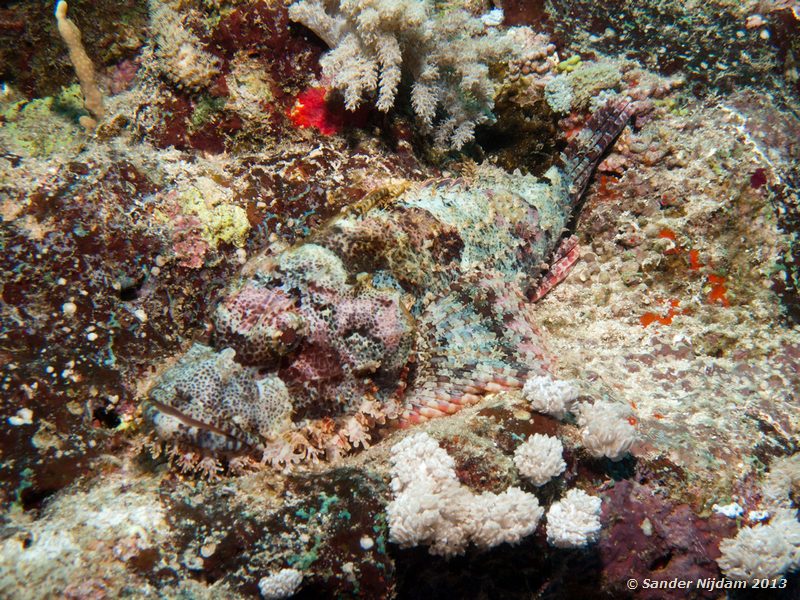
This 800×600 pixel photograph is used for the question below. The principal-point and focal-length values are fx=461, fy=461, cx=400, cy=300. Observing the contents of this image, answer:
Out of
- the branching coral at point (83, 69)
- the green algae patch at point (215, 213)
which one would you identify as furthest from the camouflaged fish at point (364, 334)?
the branching coral at point (83, 69)

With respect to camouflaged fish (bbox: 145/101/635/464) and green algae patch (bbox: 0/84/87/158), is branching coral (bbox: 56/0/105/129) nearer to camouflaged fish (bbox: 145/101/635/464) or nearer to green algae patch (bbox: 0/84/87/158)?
green algae patch (bbox: 0/84/87/158)

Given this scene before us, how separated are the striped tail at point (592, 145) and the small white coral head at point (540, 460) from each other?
2.72 m

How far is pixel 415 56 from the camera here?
13.5 ft

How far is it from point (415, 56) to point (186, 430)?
355 cm

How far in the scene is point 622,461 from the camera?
2.75 meters

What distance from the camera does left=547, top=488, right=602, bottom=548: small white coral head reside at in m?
2.36

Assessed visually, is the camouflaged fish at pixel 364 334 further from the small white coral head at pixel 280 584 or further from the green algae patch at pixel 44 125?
the green algae patch at pixel 44 125

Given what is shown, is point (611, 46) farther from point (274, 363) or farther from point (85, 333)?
point (85, 333)

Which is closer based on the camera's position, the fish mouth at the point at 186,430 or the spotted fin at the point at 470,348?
the fish mouth at the point at 186,430

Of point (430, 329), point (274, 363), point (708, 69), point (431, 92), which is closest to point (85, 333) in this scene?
point (274, 363)

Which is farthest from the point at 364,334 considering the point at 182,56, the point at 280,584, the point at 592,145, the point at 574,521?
the point at 592,145

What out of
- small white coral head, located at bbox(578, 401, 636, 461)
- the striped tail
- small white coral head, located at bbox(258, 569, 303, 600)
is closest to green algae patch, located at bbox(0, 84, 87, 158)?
small white coral head, located at bbox(258, 569, 303, 600)

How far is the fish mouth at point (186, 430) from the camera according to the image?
2498 millimetres

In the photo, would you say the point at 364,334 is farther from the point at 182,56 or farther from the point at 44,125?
the point at 44,125
